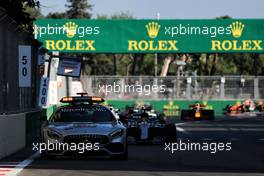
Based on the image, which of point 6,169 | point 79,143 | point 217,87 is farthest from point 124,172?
point 217,87

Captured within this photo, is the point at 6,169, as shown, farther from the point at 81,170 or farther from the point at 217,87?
the point at 217,87

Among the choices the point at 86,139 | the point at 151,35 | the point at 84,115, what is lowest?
the point at 86,139

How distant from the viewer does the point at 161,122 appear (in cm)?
2709

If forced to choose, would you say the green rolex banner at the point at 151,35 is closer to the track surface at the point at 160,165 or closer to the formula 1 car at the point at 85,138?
the track surface at the point at 160,165

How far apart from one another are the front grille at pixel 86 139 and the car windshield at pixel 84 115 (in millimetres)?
1129

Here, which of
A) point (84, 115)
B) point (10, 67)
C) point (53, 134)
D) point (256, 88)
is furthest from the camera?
point (256, 88)

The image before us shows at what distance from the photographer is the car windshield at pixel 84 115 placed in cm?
1991

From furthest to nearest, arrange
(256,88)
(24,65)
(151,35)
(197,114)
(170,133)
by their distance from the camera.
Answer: (256,88) < (197,114) < (151,35) < (170,133) < (24,65)

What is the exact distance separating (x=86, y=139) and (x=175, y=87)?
48409 mm

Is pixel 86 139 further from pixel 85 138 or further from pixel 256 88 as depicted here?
pixel 256 88

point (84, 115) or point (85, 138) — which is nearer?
point (85, 138)

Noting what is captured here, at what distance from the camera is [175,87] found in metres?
66.9

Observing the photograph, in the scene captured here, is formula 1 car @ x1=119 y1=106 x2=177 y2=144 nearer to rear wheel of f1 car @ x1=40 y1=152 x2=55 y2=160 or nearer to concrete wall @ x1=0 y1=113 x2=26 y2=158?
concrete wall @ x1=0 y1=113 x2=26 y2=158

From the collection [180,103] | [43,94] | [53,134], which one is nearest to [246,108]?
[180,103]
